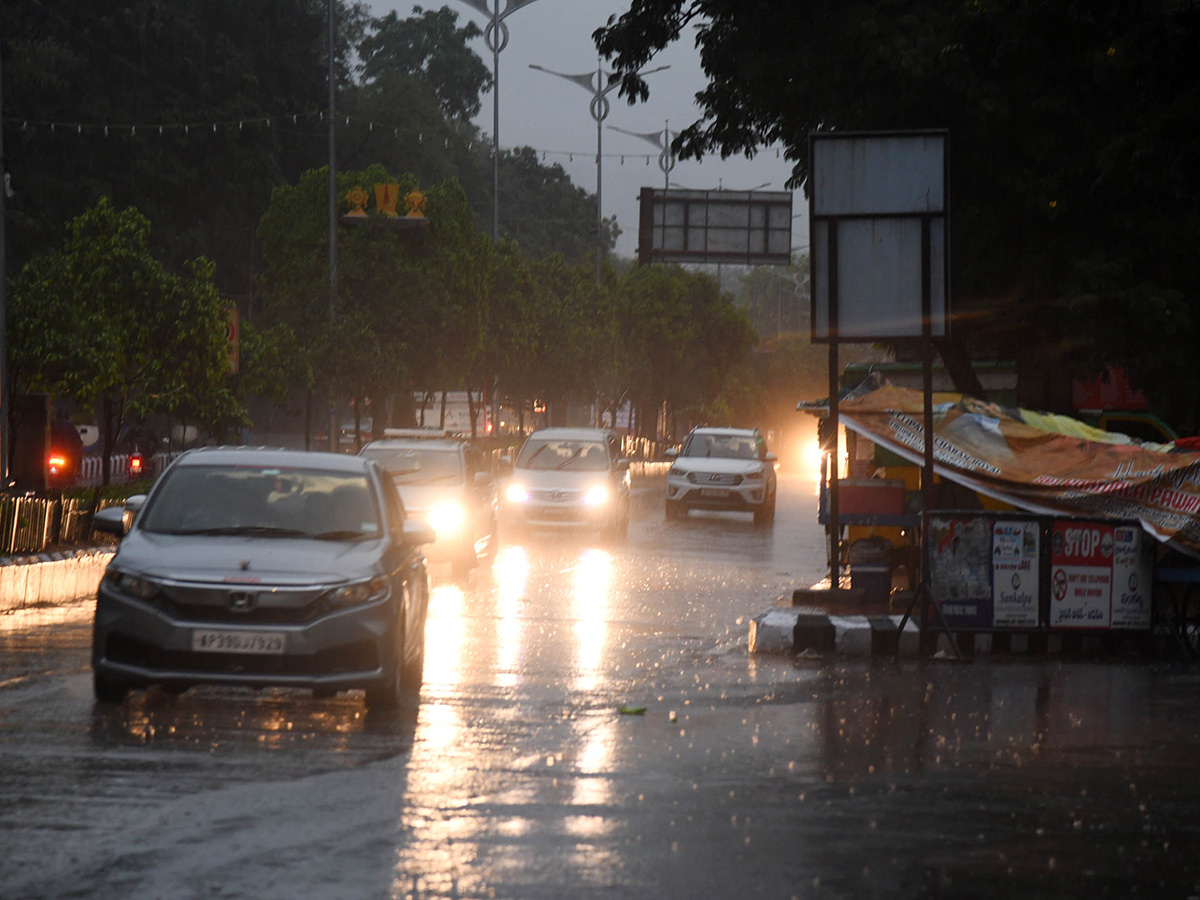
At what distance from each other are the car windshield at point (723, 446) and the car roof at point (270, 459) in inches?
915

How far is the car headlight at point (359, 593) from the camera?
378 inches

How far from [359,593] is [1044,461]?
8266mm

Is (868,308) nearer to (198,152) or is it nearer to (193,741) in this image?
(193,741)

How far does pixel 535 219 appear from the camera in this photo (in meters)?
132

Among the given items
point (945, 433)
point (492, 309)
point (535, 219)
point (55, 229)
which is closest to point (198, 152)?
point (55, 229)

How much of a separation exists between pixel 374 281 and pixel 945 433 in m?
32.8

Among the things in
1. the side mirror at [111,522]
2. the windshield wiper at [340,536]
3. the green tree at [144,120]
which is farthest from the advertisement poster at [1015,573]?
the green tree at [144,120]

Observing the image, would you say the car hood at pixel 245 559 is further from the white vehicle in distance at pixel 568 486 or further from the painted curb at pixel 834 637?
the white vehicle in distance at pixel 568 486

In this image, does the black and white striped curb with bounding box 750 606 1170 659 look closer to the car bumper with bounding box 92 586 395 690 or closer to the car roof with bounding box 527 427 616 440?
the car bumper with bounding box 92 586 395 690

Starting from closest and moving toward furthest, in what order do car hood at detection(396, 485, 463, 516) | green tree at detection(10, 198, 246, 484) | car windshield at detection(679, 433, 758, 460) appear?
car hood at detection(396, 485, 463, 516) < green tree at detection(10, 198, 246, 484) < car windshield at detection(679, 433, 758, 460)

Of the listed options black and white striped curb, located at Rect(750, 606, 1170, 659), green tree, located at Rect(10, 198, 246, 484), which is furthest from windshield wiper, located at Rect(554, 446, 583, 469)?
black and white striped curb, located at Rect(750, 606, 1170, 659)

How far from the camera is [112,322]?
79.0 ft

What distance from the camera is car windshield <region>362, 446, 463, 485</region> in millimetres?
21312

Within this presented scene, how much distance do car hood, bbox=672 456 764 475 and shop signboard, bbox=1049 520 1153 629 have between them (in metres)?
19.1
